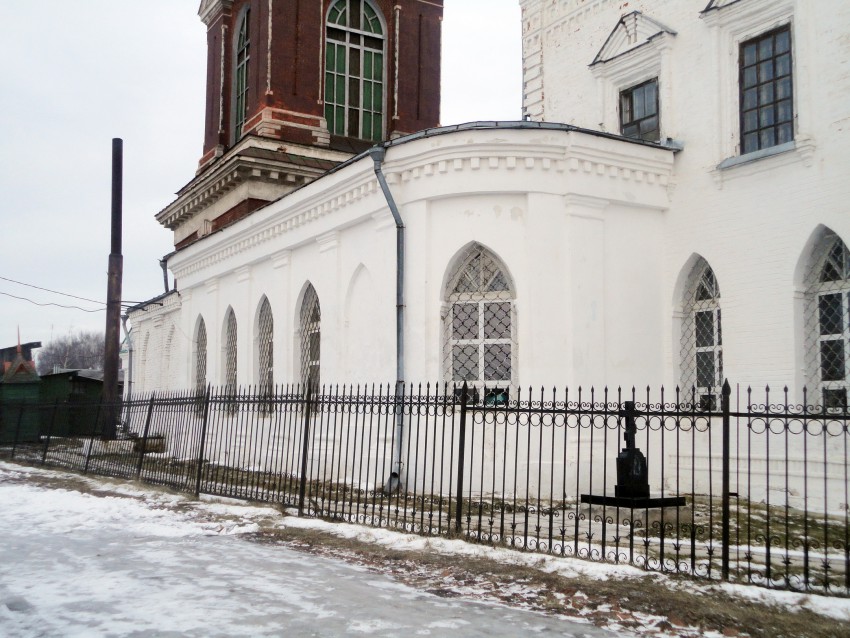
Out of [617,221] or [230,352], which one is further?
[230,352]

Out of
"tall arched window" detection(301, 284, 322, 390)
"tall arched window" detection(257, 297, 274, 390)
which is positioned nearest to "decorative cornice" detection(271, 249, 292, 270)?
"tall arched window" detection(301, 284, 322, 390)

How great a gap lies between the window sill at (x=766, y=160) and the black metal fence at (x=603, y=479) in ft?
10.2

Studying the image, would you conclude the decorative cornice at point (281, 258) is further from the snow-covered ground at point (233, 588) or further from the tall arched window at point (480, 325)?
the snow-covered ground at point (233, 588)

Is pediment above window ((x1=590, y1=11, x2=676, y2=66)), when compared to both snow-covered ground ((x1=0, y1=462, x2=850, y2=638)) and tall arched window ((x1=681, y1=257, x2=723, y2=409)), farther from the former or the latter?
snow-covered ground ((x1=0, y1=462, x2=850, y2=638))

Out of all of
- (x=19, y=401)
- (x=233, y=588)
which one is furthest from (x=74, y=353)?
(x=233, y=588)

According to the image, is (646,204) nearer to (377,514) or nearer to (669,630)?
(377,514)

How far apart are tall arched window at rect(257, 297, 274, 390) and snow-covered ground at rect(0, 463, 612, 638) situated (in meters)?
8.37

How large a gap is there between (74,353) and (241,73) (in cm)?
10138

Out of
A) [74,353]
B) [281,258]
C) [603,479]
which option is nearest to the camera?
[603,479]

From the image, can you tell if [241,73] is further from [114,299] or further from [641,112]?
[641,112]

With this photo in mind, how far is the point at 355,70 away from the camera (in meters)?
23.8

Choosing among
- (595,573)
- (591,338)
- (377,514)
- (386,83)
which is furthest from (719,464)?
(386,83)

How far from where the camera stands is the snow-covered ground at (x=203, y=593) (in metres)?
5.46

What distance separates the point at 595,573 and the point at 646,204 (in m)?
7.52
